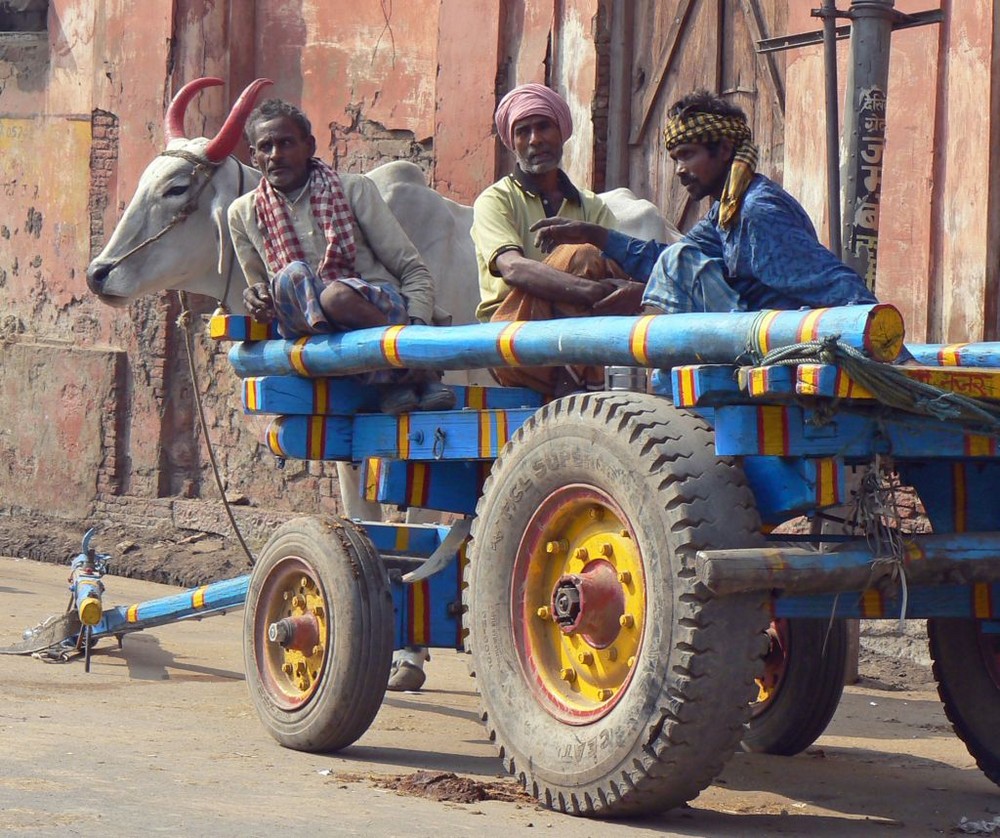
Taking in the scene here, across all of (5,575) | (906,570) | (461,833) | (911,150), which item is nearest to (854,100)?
(911,150)

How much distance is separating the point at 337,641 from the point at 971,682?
→ 1.54 m

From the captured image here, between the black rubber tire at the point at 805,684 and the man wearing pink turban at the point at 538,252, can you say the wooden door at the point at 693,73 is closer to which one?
the man wearing pink turban at the point at 538,252

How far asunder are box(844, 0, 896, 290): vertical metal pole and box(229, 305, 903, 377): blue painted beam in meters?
1.82

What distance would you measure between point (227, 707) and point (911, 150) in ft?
11.0

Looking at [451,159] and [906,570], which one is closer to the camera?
[906,570]

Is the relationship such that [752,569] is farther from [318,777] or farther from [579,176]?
[579,176]

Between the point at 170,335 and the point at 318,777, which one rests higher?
the point at 170,335

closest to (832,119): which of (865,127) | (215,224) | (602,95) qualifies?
(865,127)

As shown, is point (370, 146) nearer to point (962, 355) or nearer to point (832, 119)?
point (832, 119)

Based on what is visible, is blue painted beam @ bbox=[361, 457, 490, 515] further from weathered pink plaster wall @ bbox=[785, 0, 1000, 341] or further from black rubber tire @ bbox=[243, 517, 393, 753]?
weathered pink plaster wall @ bbox=[785, 0, 1000, 341]

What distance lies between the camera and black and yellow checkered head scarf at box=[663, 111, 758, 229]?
4.19 meters

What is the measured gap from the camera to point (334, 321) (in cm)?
473

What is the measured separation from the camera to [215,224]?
720cm

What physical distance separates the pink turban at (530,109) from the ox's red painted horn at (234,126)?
1.75m
